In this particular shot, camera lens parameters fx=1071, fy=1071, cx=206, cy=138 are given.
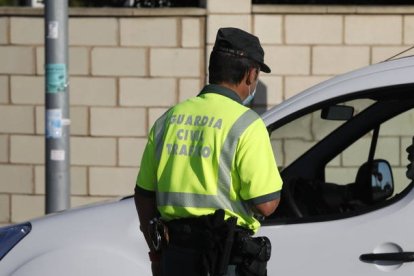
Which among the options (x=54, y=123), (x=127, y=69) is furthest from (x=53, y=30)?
(x=127, y=69)

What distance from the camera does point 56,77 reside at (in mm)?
7195

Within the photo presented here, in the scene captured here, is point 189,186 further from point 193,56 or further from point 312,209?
point 193,56

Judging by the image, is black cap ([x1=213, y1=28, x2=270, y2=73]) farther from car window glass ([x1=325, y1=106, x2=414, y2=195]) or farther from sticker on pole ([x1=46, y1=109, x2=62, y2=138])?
sticker on pole ([x1=46, y1=109, x2=62, y2=138])

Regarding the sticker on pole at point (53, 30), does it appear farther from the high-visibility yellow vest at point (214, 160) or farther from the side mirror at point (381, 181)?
the high-visibility yellow vest at point (214, 160)

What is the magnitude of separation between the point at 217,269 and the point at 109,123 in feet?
17.2

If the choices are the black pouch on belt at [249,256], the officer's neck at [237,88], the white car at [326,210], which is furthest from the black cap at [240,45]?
the white car at [326,210]

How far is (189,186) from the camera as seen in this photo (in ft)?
12.4

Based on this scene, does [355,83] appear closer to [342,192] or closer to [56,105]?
[342,192]

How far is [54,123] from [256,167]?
378 centimetres

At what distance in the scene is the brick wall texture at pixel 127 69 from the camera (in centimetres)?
864

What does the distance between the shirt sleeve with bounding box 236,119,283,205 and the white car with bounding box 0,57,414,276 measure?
0.77 metres

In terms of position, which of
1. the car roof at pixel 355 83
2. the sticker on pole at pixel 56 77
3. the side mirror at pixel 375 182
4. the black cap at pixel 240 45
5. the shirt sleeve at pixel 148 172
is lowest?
the side mirror at pixel 375 182

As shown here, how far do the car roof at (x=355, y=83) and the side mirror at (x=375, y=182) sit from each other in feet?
1.32

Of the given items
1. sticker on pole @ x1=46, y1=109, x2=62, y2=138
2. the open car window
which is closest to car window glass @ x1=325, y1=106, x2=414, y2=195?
the open car window
